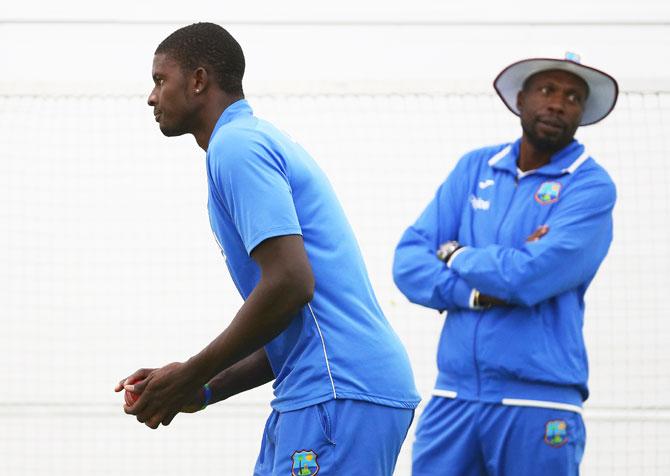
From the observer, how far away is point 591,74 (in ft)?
14.1

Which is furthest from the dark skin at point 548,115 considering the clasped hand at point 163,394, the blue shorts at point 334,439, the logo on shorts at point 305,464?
the clasped hand at point 163,394

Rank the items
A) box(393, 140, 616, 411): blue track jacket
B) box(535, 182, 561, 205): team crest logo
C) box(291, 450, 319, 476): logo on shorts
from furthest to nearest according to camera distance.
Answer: box(535, 182, 561, 205): team crest logo < box(393, 140, 616, 411): blue track jacket < box(291, 450, 319, 476): logo on shorts

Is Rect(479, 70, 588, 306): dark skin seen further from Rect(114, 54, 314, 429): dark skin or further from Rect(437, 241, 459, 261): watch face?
Rect(114, 54, 314, 429): dark skin

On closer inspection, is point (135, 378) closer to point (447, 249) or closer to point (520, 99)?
point (447, 249)

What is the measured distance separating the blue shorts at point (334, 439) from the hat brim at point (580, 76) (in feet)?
6.08

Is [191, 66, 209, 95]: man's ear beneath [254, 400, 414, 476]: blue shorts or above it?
above

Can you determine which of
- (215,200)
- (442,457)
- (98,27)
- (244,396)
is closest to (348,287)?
(215,200)

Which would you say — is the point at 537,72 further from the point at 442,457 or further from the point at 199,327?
the point at 199,327

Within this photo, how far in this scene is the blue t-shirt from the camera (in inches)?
108

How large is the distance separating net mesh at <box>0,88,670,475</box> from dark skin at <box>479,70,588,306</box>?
1683mm

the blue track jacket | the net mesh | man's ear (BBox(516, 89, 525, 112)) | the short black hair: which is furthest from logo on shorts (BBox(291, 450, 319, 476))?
the net mesh

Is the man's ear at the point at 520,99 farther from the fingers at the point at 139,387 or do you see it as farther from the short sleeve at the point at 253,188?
the fingers at the point at 139,387

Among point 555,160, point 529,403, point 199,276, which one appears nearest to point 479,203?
point 555,160

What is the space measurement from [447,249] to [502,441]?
67 cm
